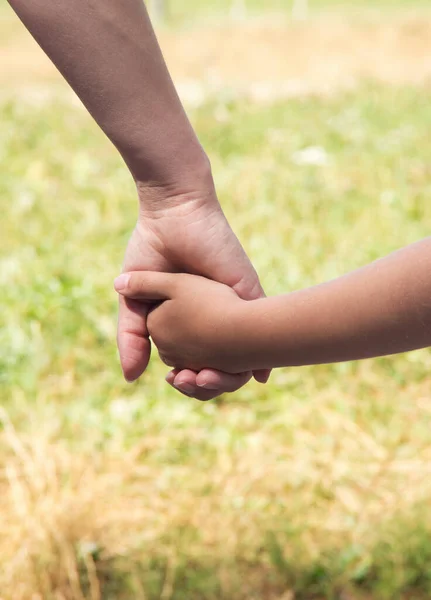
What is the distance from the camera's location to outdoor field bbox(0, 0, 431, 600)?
2.35 meters

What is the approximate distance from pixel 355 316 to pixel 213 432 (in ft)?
5.36

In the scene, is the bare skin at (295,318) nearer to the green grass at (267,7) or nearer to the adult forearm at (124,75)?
the adult forearm at (124,75)

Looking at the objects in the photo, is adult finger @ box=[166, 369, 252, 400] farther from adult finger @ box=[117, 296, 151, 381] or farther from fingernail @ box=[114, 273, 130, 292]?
fingernail @ box=[114, 273, 130, 292]

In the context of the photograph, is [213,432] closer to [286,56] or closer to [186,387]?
[186,387]

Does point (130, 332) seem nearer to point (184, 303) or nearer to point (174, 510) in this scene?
point (184, 303)

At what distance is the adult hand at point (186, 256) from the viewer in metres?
1.70

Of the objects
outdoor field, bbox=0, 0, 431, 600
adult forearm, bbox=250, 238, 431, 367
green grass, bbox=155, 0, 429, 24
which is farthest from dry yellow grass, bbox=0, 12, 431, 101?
adult forearm, bbox=250, 238, 431, 367

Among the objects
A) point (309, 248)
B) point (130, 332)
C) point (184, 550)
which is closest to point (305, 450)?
point (184, 550)

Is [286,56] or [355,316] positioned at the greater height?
[355,316]

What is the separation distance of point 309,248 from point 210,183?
2.55 metres

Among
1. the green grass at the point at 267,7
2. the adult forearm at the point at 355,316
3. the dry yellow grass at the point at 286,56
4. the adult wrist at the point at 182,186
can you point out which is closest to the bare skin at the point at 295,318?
the adult forearm at the point at 355,316

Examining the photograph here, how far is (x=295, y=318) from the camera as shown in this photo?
1.49 metres

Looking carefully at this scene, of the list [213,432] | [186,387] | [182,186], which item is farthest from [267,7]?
[186,387]

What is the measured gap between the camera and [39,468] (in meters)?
2.64
